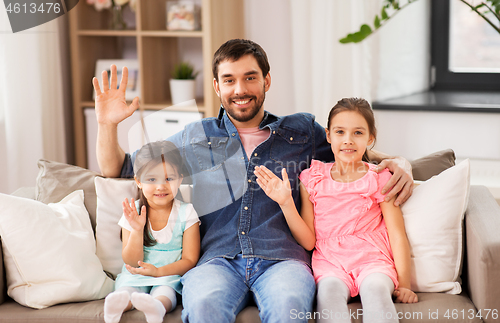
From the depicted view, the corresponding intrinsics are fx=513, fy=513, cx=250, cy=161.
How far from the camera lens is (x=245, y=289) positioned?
4.90ft

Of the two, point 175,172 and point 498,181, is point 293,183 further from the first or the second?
point 498,181

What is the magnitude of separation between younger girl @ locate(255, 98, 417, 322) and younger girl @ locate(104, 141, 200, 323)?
28cm

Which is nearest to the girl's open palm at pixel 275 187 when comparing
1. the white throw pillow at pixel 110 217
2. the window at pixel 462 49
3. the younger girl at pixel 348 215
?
the younger girl at pixel 348 215

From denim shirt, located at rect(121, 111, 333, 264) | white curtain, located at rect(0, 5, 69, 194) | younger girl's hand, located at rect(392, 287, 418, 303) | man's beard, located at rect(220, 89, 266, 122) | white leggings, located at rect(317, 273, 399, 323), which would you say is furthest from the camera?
white curtain, located at rect(0, 5, 69, 194)

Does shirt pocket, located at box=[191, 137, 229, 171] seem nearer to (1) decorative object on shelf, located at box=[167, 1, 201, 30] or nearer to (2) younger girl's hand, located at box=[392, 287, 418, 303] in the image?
A: (2) younger girl's hand, located at box=[392, 287, 418, 303]

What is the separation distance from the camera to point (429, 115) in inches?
105

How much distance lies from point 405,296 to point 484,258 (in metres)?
0.24

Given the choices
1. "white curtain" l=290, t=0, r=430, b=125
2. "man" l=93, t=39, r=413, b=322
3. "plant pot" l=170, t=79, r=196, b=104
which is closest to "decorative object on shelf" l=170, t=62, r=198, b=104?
"plant pot" l=170, t=79, r=196, b=104

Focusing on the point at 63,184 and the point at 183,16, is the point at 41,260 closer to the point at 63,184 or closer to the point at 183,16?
the point at 63,184

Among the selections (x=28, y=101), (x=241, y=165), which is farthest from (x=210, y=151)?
(x=28, y=101)

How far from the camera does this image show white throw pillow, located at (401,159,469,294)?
1522mm

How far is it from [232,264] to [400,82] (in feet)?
6.08

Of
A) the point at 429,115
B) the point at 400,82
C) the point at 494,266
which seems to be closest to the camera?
the point at 494,266

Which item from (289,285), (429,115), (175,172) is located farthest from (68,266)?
(429,115)
